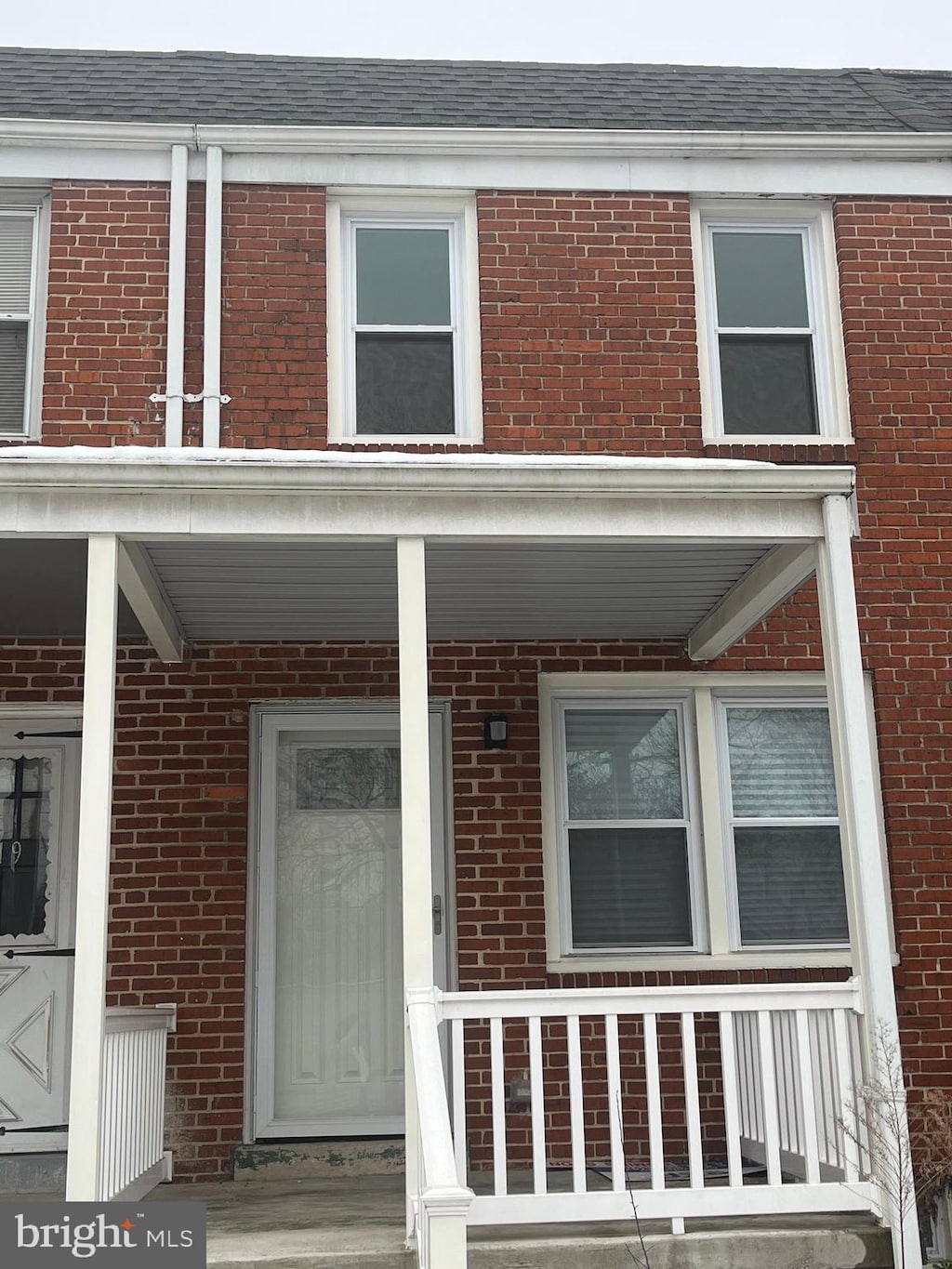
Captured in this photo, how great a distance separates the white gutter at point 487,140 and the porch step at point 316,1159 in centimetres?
557

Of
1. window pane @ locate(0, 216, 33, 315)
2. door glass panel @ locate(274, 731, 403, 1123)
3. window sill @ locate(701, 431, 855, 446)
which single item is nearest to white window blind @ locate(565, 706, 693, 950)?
door glass panel @ locate(274, 731, 403, 1123)

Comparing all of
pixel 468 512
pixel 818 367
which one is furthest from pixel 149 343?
pixel 818 367

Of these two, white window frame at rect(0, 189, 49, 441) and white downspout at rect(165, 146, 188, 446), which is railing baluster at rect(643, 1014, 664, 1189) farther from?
white window frame at rect(0, 189, 49, 441)

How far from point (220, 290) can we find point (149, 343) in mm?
505

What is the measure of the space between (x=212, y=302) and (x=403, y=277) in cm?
118

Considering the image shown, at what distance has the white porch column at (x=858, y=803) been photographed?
5059 millimetres

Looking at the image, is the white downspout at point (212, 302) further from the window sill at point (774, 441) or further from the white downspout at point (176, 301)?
the window sill at point (774, 441)

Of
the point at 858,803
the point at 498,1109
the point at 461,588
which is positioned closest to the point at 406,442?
the point at 461,588

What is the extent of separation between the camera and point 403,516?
5.39 metres

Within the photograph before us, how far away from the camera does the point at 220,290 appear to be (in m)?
7.85

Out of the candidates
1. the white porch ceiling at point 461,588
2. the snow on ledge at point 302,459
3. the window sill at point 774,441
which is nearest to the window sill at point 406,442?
the white porch ceiling at point 461,588

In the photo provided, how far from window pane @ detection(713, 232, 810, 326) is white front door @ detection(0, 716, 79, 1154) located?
460 cm

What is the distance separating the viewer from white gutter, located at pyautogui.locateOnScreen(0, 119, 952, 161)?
799 centimetres

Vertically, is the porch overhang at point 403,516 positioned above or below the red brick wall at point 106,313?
below
